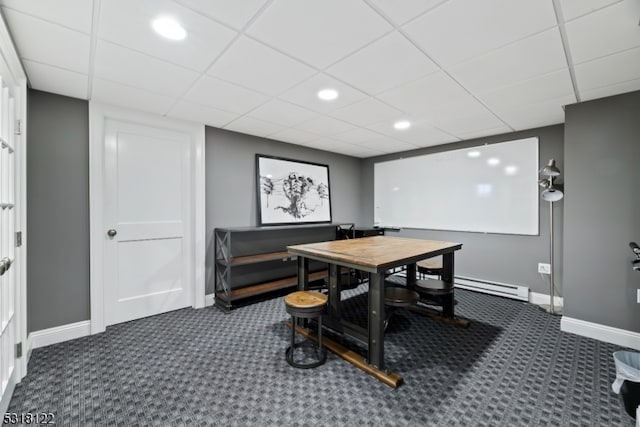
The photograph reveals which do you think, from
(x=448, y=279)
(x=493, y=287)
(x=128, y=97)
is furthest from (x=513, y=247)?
(x=128, y=97)

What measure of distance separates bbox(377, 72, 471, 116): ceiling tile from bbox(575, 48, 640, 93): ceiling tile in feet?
2.63

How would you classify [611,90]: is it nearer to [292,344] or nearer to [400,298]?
[400,298]

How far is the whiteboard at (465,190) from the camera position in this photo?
12.2 ft

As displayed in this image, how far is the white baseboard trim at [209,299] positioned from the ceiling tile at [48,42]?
2.64 metres

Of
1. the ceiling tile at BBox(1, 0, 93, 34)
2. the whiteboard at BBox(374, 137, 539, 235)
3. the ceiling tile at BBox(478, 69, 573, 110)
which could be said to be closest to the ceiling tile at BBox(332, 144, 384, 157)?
the whiteboard at BBox(374, 137, 539, 235)

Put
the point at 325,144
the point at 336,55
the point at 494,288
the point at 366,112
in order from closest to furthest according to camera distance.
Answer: the point at 336,55 → the point at 366,112 → the point at 494,288 → the point at 325,144

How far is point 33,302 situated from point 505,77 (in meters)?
4.48

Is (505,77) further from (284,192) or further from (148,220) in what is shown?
(148,220)

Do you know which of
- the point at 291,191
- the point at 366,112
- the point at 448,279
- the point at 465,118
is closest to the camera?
the point at 366,112

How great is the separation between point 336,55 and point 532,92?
1.91 m

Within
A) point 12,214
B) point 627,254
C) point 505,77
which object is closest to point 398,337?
point 627,254

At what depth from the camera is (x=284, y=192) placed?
4.29 metres

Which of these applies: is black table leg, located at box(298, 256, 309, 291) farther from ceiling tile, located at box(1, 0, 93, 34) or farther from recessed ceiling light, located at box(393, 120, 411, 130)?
ceiling tile, located at box(1, 0, 93, 34)

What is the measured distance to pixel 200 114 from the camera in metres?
3.07
